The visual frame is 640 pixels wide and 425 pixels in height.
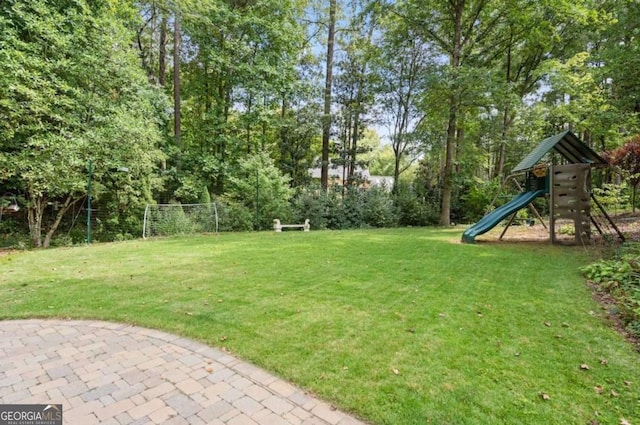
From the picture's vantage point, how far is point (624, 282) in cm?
418

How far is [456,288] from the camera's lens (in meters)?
4.34

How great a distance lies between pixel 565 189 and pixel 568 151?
1.44 meters

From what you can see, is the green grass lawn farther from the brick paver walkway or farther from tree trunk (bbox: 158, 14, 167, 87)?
tree trunk (bbox: 158, 14, 167, 87)

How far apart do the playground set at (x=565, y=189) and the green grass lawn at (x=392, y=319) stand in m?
1.12

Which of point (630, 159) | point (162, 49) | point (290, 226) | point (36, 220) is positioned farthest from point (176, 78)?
point (630, 159)

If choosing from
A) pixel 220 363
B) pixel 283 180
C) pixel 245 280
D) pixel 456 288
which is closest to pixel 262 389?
pixel 220 363

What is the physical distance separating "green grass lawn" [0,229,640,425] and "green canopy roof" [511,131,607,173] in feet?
8.30

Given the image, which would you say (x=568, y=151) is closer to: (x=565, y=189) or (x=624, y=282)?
(x=565, y=189)

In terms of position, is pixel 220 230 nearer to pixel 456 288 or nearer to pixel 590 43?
pixel 456 288

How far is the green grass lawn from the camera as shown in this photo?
2135 millimetres

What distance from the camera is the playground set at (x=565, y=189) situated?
713 centimetres

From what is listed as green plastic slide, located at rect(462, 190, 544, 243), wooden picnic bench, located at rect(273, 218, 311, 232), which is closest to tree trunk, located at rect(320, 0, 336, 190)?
wooden picnic bench, located at rect(273, 218, 311, 232)

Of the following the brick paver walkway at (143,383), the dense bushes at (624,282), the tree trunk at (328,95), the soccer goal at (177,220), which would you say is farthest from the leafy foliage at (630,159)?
the soccer goal at (177,220)

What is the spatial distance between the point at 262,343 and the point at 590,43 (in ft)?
66.1
